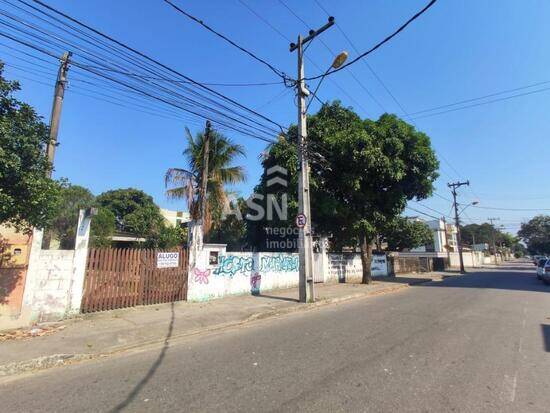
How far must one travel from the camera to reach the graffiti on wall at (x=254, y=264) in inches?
500

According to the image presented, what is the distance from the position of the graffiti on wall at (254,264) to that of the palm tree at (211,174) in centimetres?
424

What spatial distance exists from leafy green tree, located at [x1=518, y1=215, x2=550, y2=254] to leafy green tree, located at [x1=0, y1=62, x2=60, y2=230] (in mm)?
99362

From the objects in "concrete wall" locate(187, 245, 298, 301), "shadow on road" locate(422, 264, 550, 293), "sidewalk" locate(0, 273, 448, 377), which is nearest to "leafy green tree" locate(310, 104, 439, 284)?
"concrete wall" locate(187, 245, 298, 301)

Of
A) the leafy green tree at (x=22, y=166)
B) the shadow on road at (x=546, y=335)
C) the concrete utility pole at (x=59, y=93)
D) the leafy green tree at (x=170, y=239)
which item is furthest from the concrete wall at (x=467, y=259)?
the leafy green tree at (x=22, y=166)

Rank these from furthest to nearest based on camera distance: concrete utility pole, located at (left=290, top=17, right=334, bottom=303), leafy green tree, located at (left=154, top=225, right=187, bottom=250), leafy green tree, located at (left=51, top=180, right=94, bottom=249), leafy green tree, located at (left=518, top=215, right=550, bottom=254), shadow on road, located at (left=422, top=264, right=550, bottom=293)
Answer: leafy green tree, located at (left=518, top=215, right=550, bottom=254) < leafy green tree, located at (left=154, top=225, right=187, bottom=250) < leafy green tree, located at (left=51, top=180, right=94, bottom=249) < shadow on road, located at (left=422, top=264, right=550, bottom=293) < concrete utility pole, located at (left=290, top=17, right=334, bottom=303)

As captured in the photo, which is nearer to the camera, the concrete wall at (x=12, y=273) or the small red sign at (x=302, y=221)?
the concrete wall at (x=12, y=273)

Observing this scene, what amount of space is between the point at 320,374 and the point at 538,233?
10380cm

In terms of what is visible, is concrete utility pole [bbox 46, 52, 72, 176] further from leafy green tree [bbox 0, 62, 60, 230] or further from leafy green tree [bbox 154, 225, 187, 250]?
leafy green tree [bbox 154, 225, 187, 250]

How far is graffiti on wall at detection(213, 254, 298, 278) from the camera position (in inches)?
500

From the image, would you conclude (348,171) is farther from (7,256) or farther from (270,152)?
(7,256)

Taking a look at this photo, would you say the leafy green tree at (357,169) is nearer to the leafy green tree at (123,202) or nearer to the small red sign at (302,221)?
the small red sign at (302,221)

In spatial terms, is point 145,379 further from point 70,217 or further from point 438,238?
point 438,238

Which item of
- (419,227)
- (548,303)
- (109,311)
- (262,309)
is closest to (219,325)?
(262,309)

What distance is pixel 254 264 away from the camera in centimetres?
1416
